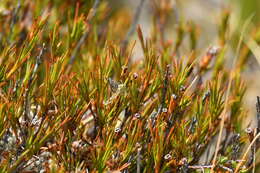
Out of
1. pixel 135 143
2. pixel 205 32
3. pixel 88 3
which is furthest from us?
pixel 205 32

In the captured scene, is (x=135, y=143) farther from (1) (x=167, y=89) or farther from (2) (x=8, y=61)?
(2) (x=8, y=61)

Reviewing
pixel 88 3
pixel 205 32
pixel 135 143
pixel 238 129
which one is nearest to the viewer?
pixel 135 143

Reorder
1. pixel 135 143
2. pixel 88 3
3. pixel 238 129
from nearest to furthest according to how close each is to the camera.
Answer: pixel 135 143 → pixel 238 129 → pixel 88 3

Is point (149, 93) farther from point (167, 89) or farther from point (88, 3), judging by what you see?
point (88, 3)

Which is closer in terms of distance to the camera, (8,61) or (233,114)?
(8,61)

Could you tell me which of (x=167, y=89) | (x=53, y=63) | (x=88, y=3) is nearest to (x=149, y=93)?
(x=167, y=89)

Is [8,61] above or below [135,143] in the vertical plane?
above

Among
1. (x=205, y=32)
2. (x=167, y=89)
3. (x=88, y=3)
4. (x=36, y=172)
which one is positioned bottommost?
(x=36, y=172)

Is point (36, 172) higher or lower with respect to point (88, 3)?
lower

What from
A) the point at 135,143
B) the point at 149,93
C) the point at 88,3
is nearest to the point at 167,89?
the point at 149,93
